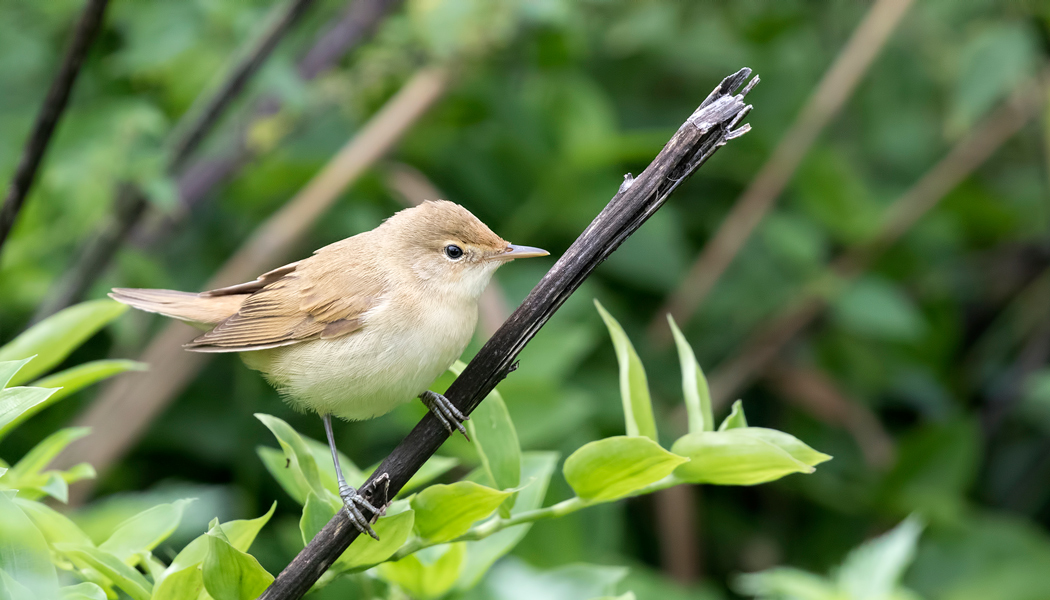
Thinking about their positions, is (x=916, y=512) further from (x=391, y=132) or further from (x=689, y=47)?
(x=391, y=132)

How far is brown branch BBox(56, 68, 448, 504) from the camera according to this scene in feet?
7.57

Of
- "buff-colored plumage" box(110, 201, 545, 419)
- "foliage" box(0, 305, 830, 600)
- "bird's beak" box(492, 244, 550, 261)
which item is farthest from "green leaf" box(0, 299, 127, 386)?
"bird's beak" box(492, 244, 550, 261)

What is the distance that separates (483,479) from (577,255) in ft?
1.61

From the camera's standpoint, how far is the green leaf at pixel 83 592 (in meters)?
0.89

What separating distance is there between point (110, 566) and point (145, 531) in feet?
0.52

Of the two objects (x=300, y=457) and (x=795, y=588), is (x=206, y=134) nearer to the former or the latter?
(x=300, y=457)

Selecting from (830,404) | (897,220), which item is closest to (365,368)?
(830,404)

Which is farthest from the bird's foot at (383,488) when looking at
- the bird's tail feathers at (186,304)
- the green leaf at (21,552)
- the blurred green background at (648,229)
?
the blurred green background at (648,229)

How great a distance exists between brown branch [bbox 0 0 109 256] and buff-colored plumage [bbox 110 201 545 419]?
0.73 feet

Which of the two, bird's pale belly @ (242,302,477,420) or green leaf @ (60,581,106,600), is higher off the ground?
bird's pale belly @ (242,302,477,420)

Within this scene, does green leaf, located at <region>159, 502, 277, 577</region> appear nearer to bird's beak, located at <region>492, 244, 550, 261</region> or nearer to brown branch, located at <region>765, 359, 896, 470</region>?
bird's beak, located at <region>492, 244, 550, 261</region>

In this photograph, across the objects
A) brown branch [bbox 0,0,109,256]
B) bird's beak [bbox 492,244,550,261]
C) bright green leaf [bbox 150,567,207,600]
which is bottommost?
bright green leaf [bbox 150,567,207,600]

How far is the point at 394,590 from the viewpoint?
129 centimetres

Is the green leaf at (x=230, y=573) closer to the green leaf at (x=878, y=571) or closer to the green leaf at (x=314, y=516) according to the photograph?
the green leaf at (x=314, y=516)
